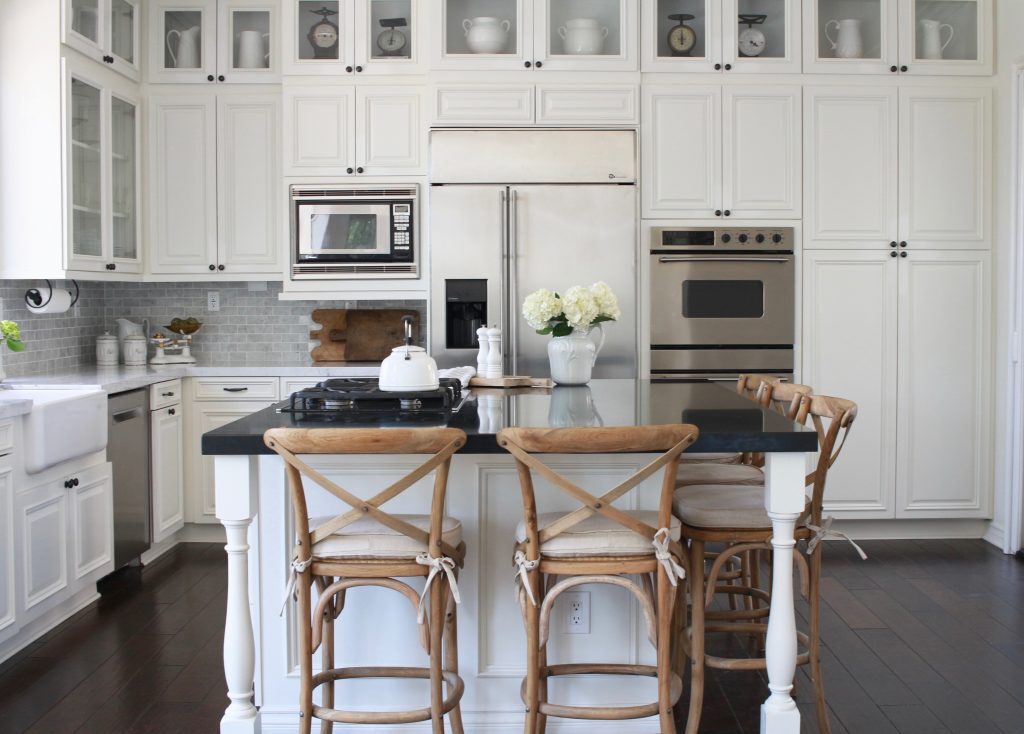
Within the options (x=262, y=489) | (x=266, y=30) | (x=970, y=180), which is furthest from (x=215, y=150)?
(x=970, y=180)

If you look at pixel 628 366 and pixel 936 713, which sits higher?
pixel 628 366

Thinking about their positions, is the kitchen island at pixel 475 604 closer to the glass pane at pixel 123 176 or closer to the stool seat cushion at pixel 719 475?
the stool seat cushion at pixel 719 475

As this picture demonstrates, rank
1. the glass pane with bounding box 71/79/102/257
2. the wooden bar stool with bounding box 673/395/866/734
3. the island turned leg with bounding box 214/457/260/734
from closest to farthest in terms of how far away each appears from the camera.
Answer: the island turned leg with bounding box 214/457/260/734, the wooden bar stool with bounding box 673/395/866/734, the glass pane with bounding box 71/79/102/257

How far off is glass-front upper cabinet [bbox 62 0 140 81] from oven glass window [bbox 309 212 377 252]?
118cm

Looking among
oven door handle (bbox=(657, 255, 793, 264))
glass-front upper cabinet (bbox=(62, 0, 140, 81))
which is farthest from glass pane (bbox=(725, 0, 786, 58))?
glass-front upper cabinet (bbox=(62, 0, 140, 81))

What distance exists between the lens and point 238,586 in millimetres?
2352

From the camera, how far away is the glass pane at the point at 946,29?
490cm

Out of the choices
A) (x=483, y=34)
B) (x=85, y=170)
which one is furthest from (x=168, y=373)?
(x=483, y=34)

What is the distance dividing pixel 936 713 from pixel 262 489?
2014 millimetres

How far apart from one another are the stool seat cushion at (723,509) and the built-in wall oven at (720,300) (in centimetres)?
215

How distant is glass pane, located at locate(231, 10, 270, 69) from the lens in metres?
5.11

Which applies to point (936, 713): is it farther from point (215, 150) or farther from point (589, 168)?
point (215, 150)

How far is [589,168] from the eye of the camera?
4734 millimetres

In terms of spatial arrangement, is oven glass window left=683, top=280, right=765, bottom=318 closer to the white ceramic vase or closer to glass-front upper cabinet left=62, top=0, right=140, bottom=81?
the white ceramic vase
